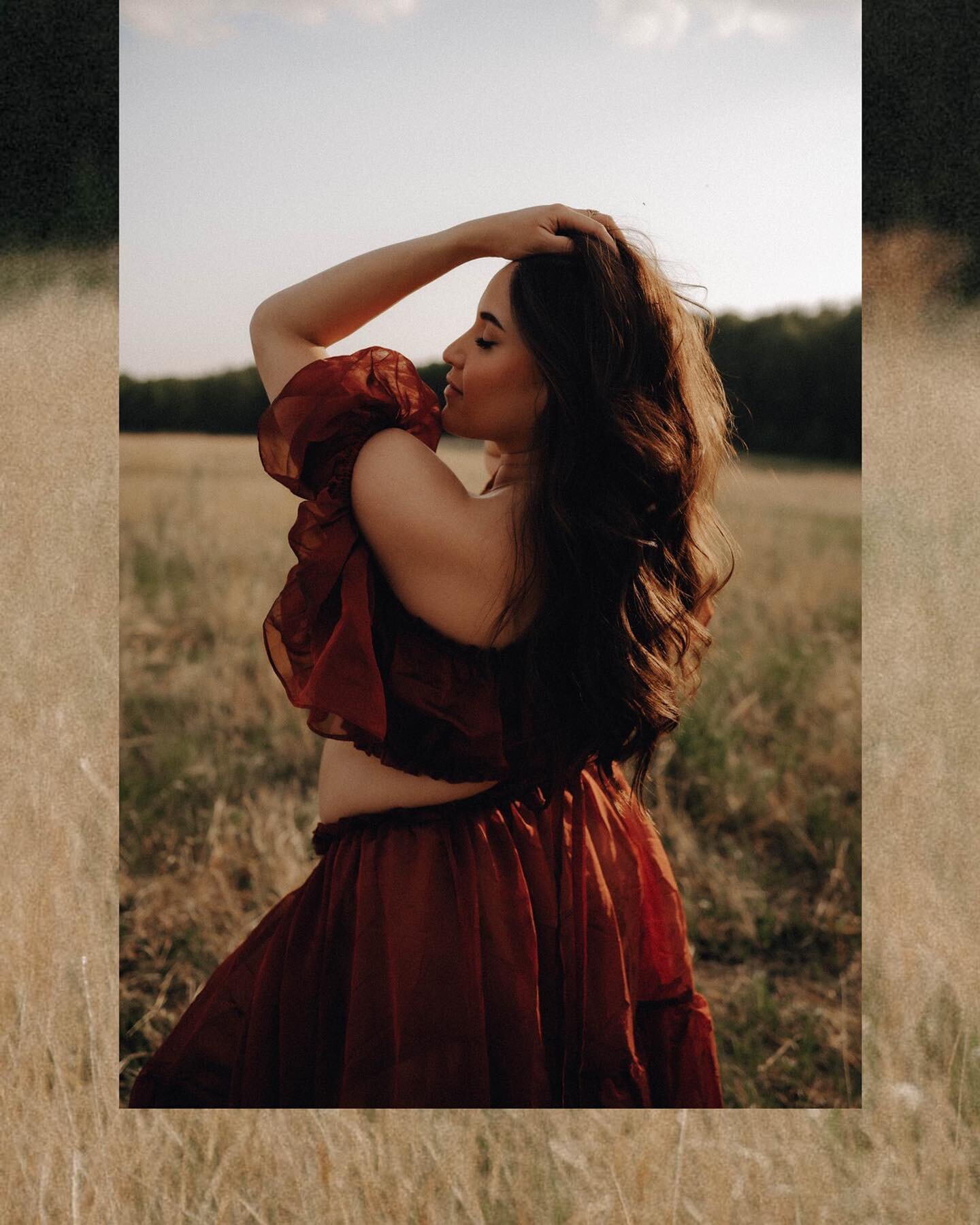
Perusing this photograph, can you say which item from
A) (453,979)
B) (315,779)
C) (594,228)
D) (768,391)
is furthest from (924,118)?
(768,391)

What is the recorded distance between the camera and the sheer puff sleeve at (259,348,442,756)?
1.27 metres

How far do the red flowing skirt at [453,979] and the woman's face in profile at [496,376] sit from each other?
1.71 feet

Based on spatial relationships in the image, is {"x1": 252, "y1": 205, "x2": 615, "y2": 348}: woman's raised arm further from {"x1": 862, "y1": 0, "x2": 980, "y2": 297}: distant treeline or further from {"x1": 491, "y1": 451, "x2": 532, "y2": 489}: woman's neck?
{"x1": 862, "y1": 0, "x2": 980, "y2": 297}: distant treeline

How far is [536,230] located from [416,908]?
932mm

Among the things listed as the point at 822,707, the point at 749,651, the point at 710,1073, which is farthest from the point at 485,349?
the point at 749,651

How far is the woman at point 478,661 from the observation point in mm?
1280

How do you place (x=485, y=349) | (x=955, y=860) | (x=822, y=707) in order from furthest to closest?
1. (x=822, y=707)
2. (x=955, y=860)
3. (x=485, y=349)

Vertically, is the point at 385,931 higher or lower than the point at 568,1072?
higher

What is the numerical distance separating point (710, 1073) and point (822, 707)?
7.94 feet

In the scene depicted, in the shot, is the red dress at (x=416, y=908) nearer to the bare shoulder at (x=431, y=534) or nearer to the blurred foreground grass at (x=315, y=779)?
the bare shoulder at (x=431, y=534)

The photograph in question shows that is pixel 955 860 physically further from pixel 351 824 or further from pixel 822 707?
pixel 822 707

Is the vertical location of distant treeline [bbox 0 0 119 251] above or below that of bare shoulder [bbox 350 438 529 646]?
above

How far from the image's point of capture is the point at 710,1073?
164 cm

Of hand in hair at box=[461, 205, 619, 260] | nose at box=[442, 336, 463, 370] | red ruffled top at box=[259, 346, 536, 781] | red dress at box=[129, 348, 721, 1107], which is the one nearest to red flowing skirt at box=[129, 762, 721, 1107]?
red dress at box=[129, 348, 721, 1107]
